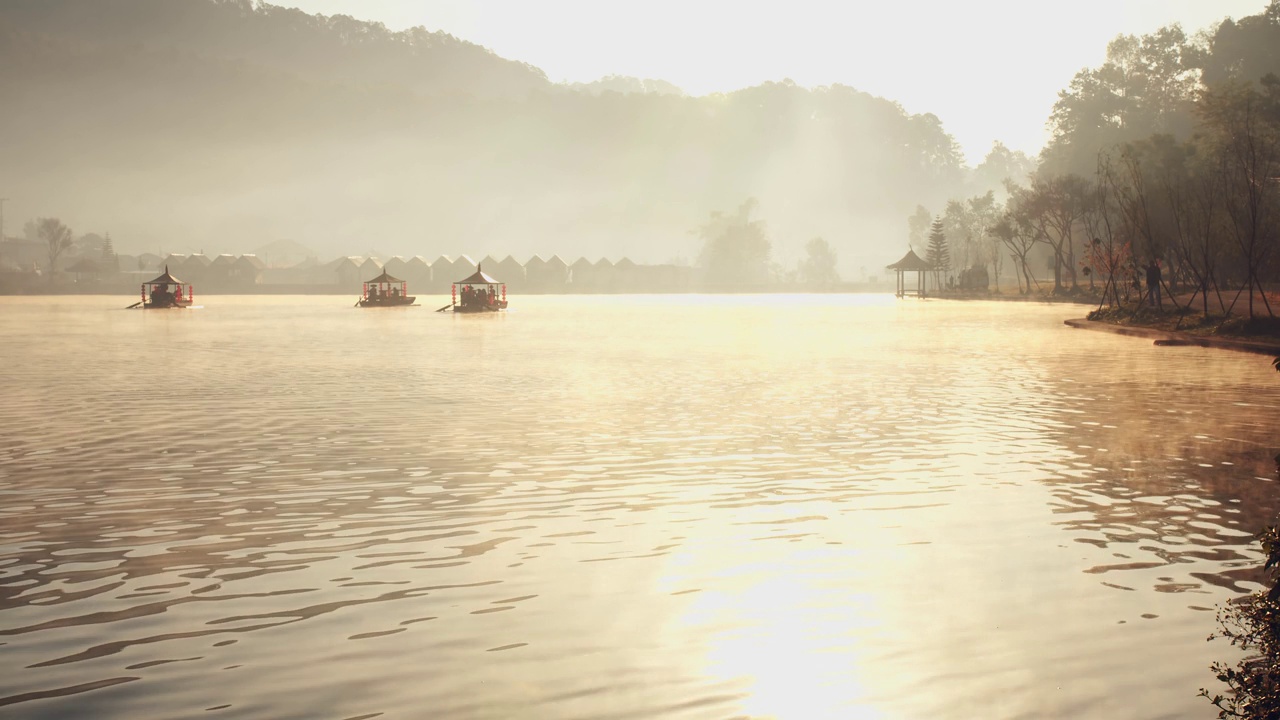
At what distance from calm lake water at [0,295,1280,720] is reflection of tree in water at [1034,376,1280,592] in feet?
0.16

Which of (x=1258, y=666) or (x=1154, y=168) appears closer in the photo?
(x=1258, y=666)

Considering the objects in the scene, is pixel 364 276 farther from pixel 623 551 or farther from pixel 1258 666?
pixel 1258 666

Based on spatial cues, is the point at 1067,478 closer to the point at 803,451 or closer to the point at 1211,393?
the point at 803,451

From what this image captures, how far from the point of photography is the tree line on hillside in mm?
48875

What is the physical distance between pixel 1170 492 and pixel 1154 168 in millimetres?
68720

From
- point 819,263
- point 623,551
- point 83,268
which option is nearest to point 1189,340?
point 623,551

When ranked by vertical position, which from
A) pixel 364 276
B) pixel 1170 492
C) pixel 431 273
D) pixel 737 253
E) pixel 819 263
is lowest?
pixel 1170 492

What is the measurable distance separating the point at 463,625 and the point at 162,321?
163 ft

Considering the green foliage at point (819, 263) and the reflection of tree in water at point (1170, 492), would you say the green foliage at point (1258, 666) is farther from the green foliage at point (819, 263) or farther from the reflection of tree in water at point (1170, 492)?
the green foliage at point (819, 263)

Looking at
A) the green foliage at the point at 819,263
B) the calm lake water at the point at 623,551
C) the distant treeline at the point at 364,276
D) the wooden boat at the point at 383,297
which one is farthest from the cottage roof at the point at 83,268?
the calm lake water at the point at 623,551

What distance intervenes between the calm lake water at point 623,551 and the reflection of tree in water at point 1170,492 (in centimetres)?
5

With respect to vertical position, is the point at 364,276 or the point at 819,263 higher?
the point at 819,263

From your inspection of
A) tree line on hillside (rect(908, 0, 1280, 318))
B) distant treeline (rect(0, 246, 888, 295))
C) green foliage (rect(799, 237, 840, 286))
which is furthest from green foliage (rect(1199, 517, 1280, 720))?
green foliage (rect(799, 237, 840, 286))

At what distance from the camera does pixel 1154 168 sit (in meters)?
70.8
